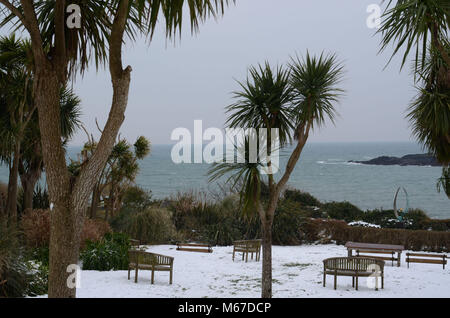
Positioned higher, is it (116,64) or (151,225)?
(116,64)

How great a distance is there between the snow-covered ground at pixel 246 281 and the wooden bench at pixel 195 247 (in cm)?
42

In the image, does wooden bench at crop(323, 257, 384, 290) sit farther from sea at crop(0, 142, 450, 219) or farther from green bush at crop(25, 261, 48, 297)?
sea at crop(0, 142, 450, 219)

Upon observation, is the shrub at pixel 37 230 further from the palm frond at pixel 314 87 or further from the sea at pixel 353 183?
the sea at pixel 353 183

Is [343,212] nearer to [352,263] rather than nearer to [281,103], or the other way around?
[352,263]

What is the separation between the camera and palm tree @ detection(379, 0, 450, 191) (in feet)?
19.7

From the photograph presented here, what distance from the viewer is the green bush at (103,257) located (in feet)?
32.7

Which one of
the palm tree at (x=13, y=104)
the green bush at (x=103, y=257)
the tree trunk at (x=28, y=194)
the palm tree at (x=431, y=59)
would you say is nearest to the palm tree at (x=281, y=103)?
the palm tree at (x=431, y=59)

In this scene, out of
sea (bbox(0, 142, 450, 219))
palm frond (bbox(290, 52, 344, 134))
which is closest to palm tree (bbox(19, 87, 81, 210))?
palm frond (bbox(290, 52, 344, 134))

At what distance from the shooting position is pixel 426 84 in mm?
9031

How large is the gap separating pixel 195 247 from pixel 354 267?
6015mm

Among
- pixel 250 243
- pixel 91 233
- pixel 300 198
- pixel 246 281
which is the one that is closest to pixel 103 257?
pixel 91 233

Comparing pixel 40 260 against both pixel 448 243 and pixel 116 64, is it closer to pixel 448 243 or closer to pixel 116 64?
pixel 116 64
